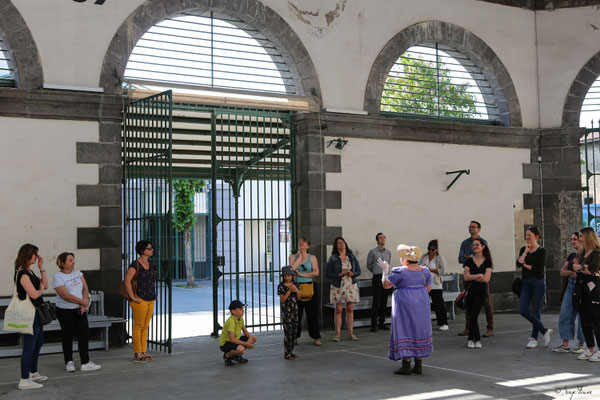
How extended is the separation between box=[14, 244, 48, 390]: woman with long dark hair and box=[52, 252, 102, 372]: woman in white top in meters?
0.48

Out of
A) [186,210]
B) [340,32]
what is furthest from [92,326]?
[186,210]

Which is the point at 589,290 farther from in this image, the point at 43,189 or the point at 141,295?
the point at 43,189

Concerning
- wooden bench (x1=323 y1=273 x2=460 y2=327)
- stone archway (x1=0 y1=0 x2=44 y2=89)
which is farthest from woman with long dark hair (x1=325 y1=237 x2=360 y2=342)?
stone archway (x1=0 y1=0 x2=44 y2=89)

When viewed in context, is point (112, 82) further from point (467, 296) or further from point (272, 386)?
point (467, 296)

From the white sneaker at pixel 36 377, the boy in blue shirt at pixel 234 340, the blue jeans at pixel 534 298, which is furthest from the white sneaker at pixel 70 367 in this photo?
the blue jeans at pixel 534 298

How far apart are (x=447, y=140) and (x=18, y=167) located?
6568 millimetres

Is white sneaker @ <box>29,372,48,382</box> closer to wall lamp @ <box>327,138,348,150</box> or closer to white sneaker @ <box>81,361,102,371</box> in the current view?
white sneaker @ <box>81,361,102,371</box>

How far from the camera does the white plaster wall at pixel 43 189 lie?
8.43 m

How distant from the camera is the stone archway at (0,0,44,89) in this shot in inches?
336

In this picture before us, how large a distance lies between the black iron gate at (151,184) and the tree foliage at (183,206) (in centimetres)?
1548

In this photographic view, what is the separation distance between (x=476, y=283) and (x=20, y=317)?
201 inches

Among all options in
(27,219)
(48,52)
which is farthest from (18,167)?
(48,52)

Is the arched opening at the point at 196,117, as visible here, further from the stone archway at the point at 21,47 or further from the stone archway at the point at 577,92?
the stone archway at the point at 577,92

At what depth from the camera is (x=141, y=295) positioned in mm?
7863
